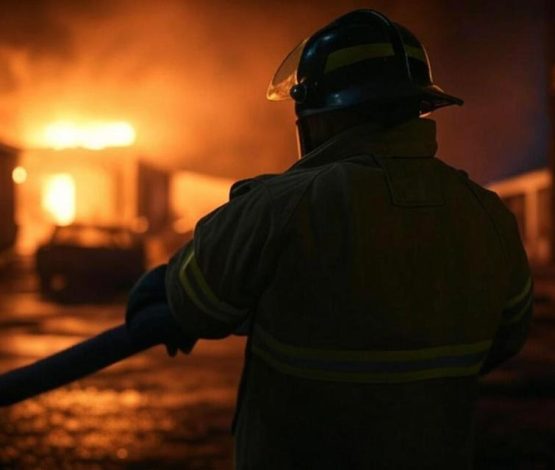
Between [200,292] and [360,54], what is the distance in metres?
0.55

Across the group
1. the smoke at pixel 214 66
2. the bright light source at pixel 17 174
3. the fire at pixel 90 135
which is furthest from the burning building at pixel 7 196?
the fire at pixel 90 135

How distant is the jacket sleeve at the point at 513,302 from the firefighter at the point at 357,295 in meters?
0.04

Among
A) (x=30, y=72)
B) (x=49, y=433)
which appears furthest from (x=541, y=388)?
(x=30, y=72)

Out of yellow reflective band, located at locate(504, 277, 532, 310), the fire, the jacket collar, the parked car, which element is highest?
the jacket collar

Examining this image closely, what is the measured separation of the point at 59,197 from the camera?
2883cm

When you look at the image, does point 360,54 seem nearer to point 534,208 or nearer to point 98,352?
point 98,352

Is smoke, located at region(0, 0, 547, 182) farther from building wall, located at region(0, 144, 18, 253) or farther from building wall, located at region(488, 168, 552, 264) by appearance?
building wall, located at region(0, 144, 18, 253)

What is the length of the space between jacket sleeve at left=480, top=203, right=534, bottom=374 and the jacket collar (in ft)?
0.70

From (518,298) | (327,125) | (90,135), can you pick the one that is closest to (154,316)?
(327,125)

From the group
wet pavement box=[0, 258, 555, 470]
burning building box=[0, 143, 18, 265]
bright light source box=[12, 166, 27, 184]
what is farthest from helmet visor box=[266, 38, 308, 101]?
bright light source box=[12, 166, 27, 184]

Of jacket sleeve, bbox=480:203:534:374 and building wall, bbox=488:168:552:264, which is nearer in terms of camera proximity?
jacket sleeve, bbox=480:203:534:374

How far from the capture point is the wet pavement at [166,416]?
13.0 ft

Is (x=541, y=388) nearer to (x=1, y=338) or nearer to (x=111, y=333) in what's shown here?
(x=111, y=333)

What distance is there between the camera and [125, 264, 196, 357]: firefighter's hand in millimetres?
1250
